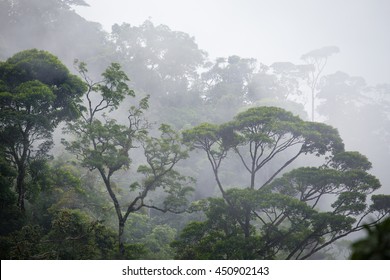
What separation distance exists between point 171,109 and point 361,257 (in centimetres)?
3344

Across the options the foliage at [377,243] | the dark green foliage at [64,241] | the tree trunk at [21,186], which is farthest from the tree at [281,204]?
the foliage at [377,243]

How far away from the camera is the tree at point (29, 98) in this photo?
12.8 meters

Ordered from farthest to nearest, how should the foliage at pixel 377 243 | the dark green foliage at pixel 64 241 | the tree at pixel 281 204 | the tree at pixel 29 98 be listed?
the tree at pixel 29 98 < the tree at pixel 281 204 < the dark green foliage at pixel 64 241 < the foliage at pixel 377 243

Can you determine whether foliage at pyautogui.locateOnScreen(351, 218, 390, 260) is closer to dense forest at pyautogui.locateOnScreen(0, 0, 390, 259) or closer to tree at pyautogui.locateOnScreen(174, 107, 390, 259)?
dense forest at pyautogui.locateOnScreen(0, 0, 390, 259)

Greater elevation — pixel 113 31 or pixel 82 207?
pixel 113 31

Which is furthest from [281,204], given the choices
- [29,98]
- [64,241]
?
[29,98]

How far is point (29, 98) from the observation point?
12.6 meters

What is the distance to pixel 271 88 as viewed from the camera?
42188 millimetres

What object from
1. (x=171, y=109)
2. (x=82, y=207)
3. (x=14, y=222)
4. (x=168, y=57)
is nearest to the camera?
(x=14, y=222)

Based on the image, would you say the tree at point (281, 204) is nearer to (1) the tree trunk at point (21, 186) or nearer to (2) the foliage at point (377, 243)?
(1) the tree trunk at point (21, 186)

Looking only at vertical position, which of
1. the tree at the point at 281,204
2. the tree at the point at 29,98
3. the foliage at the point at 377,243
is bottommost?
the foliage at the point at 377,243

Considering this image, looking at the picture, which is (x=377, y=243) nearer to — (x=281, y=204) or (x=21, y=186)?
Answer: (x=281, y=204)

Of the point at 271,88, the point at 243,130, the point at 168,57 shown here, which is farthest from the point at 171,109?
the point at 243,130
